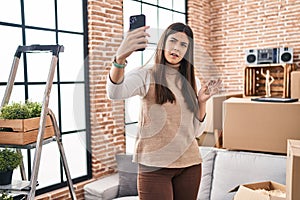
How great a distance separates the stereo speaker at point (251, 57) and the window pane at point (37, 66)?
8.60 ft

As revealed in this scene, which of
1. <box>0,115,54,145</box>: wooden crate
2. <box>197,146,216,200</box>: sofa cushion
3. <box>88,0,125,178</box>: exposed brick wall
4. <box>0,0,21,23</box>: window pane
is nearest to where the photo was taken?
<box>0,115,54,145</box>: wooden crate

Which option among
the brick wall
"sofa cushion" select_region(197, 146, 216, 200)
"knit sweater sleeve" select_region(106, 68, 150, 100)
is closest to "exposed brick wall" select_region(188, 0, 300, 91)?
the brick wall

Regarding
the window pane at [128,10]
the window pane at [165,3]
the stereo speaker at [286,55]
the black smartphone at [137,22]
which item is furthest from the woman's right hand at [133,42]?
the stereo speaker at [286,55]

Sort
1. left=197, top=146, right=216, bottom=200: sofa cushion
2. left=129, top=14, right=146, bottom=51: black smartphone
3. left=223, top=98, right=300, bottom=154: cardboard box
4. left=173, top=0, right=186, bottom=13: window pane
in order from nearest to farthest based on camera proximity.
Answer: left=129, top=14, right=146, bottom=51: black smartphone, left=223, top=98, right=300, bottom=154: cardboard box, left=197, top=146, right=216, bottom=200: sofa cushion, left=173, top=0, right=186, bottom=13: window pane

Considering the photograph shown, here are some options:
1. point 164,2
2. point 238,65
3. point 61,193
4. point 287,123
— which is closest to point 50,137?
point 61,193

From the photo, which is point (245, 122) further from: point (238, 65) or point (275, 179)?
point (238, 65)

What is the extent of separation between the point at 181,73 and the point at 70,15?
5.63 feet

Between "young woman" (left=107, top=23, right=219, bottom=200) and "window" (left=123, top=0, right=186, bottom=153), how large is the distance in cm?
6

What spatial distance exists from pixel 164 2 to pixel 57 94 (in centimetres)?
185

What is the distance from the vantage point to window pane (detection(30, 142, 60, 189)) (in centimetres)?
257

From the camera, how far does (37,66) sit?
253 centimetres

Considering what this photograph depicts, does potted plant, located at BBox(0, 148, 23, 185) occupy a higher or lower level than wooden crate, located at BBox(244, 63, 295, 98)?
lower

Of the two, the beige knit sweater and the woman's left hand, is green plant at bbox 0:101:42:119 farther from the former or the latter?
the woman's left hand

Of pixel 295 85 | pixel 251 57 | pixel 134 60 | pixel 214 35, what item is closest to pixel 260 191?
pixel 134 60
